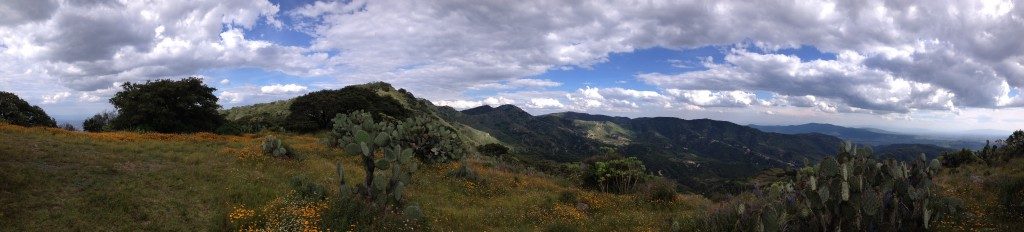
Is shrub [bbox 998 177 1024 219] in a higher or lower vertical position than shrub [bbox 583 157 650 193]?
higher

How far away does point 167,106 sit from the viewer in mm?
36406

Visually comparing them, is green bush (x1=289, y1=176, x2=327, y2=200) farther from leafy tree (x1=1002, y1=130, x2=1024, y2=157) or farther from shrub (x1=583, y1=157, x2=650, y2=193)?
leafy tree (x1=1002, y1=130, x2=1024, y2=157)

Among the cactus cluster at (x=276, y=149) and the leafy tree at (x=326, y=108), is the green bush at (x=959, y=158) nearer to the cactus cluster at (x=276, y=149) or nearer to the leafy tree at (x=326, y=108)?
the cactus cluster at (x=276, y=149)

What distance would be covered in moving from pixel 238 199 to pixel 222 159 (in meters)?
8.36

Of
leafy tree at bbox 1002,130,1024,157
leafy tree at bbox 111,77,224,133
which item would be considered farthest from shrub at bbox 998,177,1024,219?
leafy tree at bbox 111,77,224,133

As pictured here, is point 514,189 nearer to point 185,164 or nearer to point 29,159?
point 185,164

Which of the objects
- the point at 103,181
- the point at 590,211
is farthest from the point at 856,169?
the point at 103,181

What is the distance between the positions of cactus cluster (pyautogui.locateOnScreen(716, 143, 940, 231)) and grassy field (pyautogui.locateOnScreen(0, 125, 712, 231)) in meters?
3.13

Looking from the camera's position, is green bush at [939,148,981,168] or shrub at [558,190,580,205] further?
green bush at [939,148,981,168]

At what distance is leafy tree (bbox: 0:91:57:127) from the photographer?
3247 centimetres

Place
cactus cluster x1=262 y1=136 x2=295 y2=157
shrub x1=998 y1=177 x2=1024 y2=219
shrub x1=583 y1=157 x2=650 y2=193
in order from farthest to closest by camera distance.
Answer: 1. shrub x1=583 y1=157 x2=650 y2=193
2. cactus cluster x1=262 y1=136 x2=295 y2=157
3. shrub x1=998 y1=177 x2=1024 y2=219

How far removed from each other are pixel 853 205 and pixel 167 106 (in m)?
41.1

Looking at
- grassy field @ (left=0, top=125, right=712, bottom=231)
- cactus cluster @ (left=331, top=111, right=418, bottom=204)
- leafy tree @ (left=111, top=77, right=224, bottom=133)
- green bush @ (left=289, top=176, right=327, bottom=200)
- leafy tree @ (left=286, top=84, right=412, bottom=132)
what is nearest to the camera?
grassy field @ (left=0, top=125, right=712, bottom=231)

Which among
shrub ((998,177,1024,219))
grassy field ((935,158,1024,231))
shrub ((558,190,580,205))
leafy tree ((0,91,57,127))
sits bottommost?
shrub ((558,190,580,205))
